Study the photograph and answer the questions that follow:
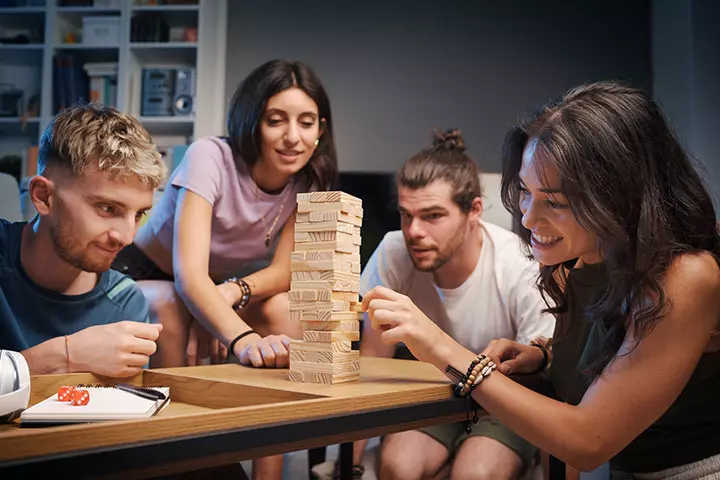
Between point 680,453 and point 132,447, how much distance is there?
3.09 ft

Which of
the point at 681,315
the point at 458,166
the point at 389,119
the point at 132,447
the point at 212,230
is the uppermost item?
the point at 389,119

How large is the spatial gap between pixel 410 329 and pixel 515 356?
0.34m

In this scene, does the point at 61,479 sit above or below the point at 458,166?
below

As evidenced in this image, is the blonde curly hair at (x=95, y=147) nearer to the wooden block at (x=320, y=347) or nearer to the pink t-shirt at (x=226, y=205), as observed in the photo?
the pink t-shirt at (x=226, y=205)

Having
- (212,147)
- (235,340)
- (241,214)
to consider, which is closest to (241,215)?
(241,214)

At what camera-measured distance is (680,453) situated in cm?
119

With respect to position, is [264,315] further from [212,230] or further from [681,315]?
[681,315]

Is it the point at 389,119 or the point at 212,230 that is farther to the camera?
the point at 389,119

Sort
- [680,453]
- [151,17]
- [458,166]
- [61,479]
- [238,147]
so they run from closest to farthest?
[61,479] → [680,453] → [238,147] → [458,166] → [151,17]

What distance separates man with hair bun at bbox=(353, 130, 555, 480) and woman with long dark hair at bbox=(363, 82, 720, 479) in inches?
28.0

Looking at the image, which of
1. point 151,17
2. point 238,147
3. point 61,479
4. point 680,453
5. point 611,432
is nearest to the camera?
point 61,479

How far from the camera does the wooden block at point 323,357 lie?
3.73ft

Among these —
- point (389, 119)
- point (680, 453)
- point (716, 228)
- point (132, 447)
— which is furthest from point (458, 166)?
point (389, 119)

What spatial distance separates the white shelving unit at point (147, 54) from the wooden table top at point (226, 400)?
106 inches
